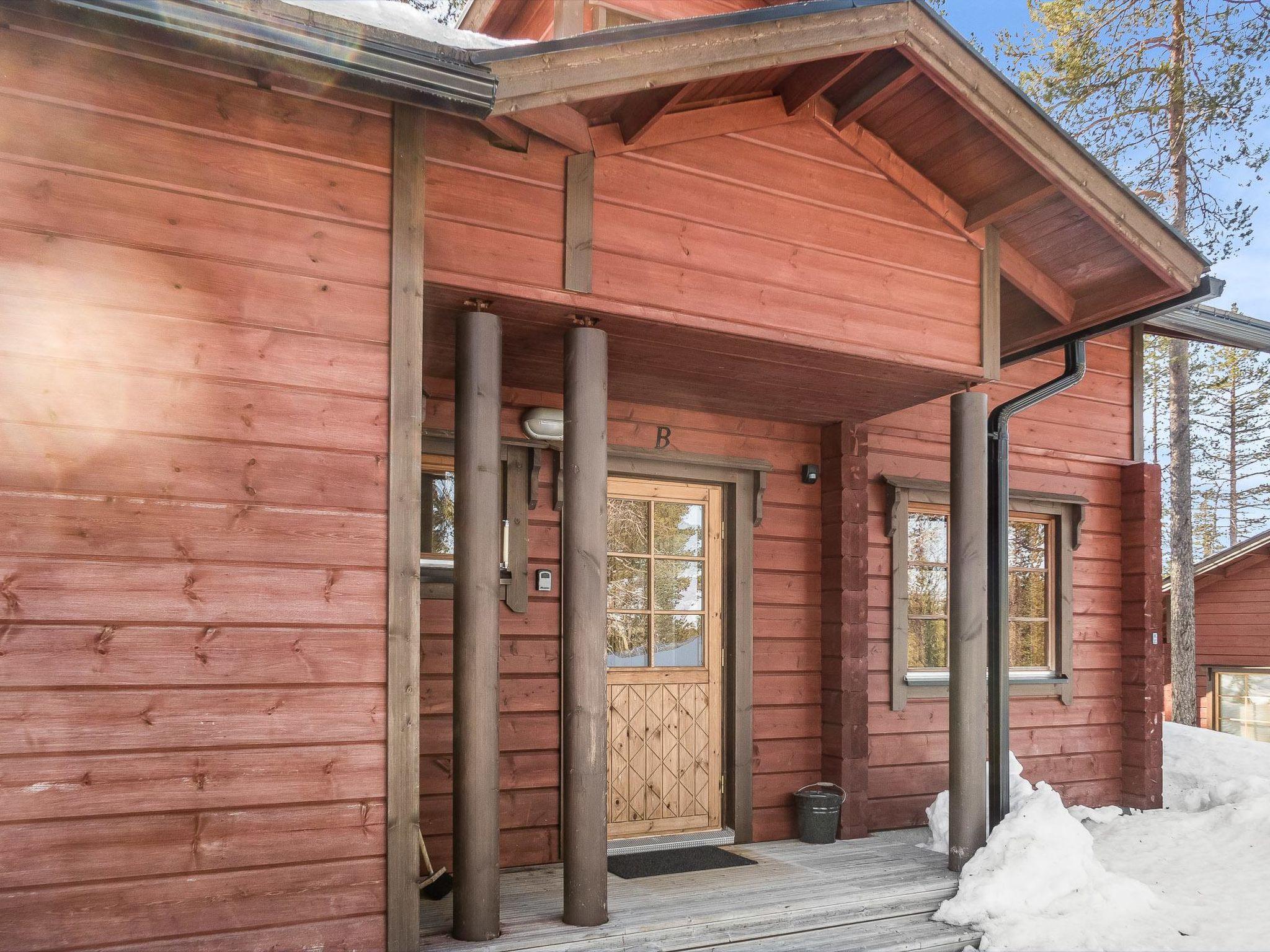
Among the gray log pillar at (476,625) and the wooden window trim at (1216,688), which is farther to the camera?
the wooden window trim at (1216,688)

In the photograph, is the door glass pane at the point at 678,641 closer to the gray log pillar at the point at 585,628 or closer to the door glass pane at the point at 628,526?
the door glass pane at the point at 628,526

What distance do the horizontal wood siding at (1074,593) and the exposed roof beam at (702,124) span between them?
254 centimetres

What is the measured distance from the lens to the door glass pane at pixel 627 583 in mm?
5777

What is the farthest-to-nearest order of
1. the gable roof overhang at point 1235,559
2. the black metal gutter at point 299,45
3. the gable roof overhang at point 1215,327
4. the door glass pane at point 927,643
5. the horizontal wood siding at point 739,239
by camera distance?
the gable roof overhang at point 1235,559 → the gable roof overhang at point 1215,327 → the door glass pane at point 927,643 → the horizontal wood siding at point 739,239 → the black metal gutter at point 299,45

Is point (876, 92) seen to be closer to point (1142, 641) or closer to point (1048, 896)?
point (1048, 896)

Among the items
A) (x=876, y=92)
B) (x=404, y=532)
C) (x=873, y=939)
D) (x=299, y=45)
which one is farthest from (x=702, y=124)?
(x=873, y=939)

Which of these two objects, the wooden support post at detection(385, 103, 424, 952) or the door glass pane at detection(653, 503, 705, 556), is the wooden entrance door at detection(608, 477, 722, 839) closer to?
the door glass pane at detection(653, 503, 705, 556)

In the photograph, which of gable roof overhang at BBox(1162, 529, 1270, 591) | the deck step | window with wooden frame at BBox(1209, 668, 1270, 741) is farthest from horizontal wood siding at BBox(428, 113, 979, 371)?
window with wooden frame at BBox(1209, 668, 1270, 741)

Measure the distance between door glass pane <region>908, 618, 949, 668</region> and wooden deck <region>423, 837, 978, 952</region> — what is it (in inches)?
65.1

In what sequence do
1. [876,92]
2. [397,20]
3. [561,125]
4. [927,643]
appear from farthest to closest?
1. [927,643]
2. [876,92]
3. [561,125]
4. [397,20]

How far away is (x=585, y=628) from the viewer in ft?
13.3

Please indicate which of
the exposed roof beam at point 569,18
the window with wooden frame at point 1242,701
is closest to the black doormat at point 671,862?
the exposed roof beam at point 569,18

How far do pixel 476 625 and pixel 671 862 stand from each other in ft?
7.02

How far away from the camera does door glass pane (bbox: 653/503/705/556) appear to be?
5.93 m
